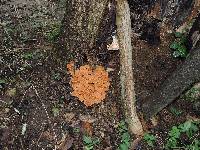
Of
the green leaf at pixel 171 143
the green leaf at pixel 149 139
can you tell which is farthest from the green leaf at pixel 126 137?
the green leaf at pixel 171 143

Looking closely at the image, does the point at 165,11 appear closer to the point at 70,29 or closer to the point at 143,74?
the point at 143,74

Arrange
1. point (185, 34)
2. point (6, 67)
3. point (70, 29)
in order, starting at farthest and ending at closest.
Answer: point (185, 34)
point (6, 67)
point (70, 29)

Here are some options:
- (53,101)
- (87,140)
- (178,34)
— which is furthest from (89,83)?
(178,34)

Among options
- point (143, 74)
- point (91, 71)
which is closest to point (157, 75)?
point (143, 74)

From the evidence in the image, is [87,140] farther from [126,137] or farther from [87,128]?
[126,137]

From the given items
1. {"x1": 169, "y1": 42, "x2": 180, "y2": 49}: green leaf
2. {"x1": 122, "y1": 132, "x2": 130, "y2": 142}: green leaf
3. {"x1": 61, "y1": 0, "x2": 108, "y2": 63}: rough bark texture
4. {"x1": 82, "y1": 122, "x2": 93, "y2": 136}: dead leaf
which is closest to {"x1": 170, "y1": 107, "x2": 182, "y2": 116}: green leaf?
{"x1": 122, "y1": 132, "x2": 130, "y2": 142}: green leaf
